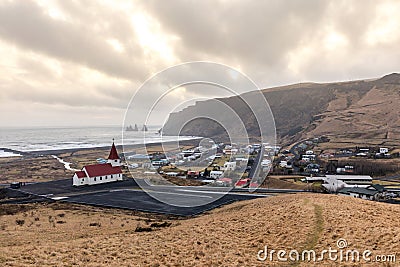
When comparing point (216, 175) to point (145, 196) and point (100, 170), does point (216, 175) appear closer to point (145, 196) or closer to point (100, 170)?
point (100, 170)

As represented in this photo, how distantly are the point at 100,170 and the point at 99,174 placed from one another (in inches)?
31.3

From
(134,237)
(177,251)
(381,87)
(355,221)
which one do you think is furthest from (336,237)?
(381,87)

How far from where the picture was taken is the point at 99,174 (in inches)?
1548

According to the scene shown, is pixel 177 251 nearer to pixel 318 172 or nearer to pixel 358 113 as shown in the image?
Result: pixel 318 172

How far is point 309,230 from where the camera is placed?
1210 cm

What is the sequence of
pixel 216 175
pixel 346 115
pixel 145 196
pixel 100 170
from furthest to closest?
pixel 346 115, pixel 216 175, pixel 100 170, pixel 145 196

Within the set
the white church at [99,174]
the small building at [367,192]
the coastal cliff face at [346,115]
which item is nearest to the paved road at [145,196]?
the white church at [99,174]

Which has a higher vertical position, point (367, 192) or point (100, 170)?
point (100, 170)

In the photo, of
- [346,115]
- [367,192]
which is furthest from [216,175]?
[346,115]

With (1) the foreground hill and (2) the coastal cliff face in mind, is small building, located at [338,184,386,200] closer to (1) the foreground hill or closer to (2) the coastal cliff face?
(1) the foreground hill

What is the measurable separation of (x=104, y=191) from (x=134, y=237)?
72.7ft

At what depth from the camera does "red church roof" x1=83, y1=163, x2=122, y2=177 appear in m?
38.7

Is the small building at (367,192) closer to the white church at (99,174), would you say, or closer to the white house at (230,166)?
the white house at (230,166)

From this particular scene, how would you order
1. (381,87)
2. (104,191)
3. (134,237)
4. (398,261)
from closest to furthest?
1. (398,261)
2. (134,237)
3. (104,191)
4. (381,87)
